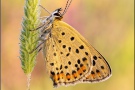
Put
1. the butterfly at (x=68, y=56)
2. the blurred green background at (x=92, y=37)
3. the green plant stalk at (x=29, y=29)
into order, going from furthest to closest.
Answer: the blurred green background at (x=92, y=37) → the butterfly at (x=68, y=56) → the green plant stalk at (x=29, y=29)

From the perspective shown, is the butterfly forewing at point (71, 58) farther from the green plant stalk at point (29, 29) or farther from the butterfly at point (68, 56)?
the green plant stalk at point (29, 29)

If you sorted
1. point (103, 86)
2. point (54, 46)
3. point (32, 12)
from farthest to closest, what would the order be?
point (103, 86) < point (54, 46) < point (32, 12)

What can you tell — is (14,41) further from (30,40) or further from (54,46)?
(30,40)

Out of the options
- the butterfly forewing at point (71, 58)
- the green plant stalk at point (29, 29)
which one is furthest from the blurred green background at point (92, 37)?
Answer: the green plant stalk at point (29, 29)

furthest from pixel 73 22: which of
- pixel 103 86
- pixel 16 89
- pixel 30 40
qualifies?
pixel 30 40

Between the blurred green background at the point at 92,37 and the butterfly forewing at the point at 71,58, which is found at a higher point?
the blurred green background at the point at 92,37

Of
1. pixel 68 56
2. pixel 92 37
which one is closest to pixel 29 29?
pixel 68 56

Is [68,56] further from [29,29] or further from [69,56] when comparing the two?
[29,29]
